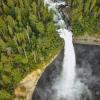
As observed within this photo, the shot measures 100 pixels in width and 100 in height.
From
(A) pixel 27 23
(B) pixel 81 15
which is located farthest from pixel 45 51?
(B) pixel 81 15

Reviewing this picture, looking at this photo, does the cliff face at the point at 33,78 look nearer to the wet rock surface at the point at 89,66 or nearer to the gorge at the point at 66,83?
the gorge at the point at 66,83

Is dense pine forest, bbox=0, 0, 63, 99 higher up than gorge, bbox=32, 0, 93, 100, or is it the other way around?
dense pine forest, bbox=0, 0, 63, 99

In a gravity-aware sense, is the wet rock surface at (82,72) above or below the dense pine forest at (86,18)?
below

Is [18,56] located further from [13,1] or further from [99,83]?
[99,83]

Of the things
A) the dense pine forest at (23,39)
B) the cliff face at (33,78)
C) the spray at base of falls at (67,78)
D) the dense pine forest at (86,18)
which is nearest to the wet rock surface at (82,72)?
the cliff face at (33,78)

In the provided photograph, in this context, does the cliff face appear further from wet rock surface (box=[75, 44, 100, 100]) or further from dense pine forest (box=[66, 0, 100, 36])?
dense pine forest (box=[66, 0, 100, 36])

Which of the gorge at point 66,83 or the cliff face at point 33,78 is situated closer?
the cliff face at point 33,78

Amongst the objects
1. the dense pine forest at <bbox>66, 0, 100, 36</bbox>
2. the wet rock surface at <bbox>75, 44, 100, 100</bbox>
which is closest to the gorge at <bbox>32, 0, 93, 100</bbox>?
the wet rock surface at <bbox>75, 44, 100, 100</bbox>
